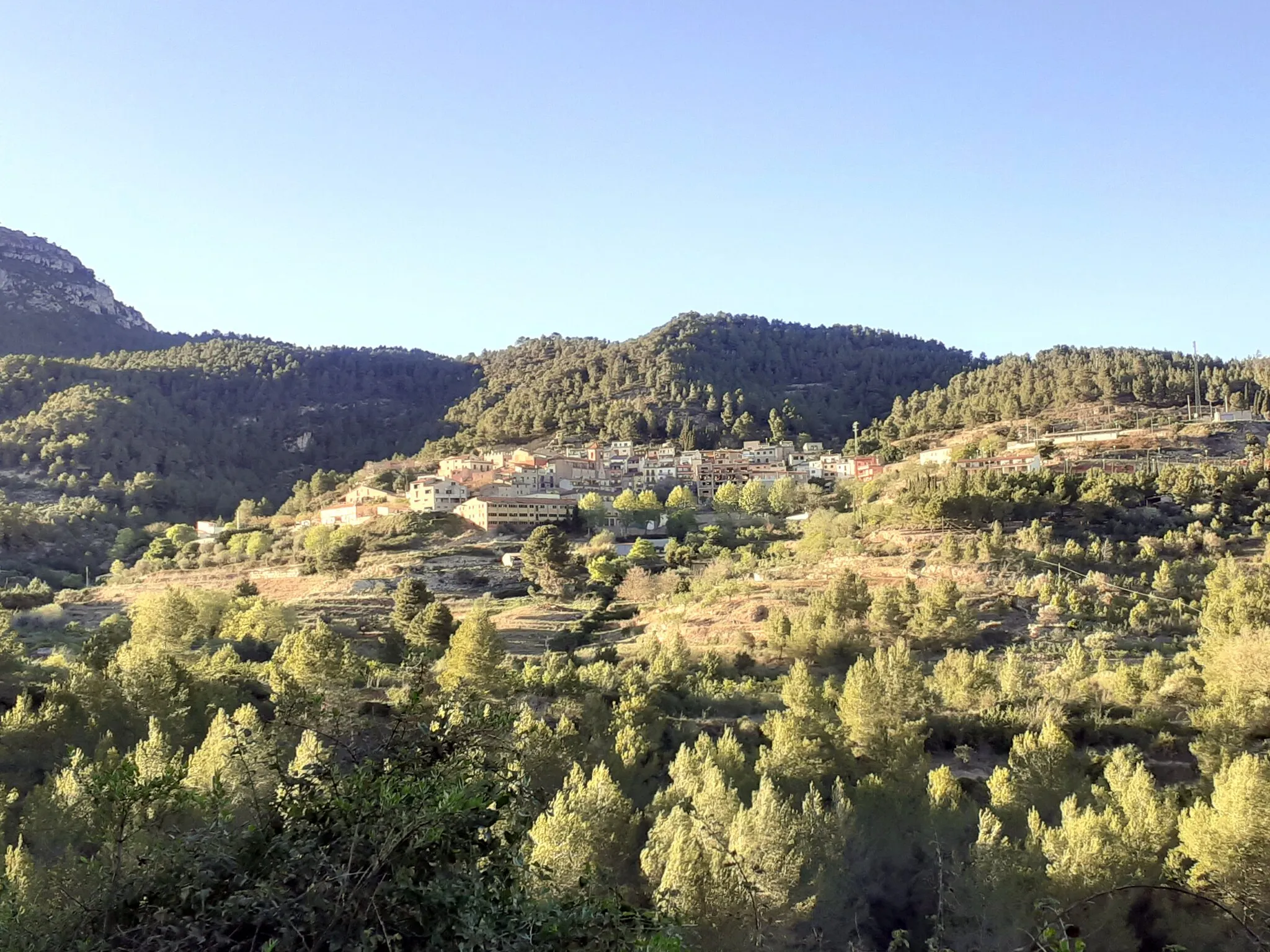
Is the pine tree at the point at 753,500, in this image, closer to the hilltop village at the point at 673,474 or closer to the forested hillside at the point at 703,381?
the hilltop village at the point at 673,474

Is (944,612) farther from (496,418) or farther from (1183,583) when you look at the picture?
(496,418)

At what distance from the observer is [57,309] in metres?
110

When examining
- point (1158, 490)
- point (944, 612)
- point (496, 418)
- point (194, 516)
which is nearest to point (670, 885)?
point (944, 612)

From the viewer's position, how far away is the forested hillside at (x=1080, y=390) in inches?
2601

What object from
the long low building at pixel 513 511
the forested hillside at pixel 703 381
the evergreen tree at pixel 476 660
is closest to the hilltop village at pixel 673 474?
the long low building at pixel 513 511

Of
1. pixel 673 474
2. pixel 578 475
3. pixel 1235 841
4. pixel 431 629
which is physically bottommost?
pixel 431 629

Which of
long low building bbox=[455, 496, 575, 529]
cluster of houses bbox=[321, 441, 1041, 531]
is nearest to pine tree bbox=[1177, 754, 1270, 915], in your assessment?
cluster of houses bbox=[321, 441, 1041, 531]

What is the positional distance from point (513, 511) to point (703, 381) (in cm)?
4926

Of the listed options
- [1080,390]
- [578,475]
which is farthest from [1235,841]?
[1080,390]

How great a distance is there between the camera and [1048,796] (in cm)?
1455

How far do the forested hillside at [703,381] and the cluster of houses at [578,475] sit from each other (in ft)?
23.1

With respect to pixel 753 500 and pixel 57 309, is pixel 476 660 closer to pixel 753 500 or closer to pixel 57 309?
pixel 753 500

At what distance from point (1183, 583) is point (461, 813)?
110 ft

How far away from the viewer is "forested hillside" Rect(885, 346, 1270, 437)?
6606 cm
